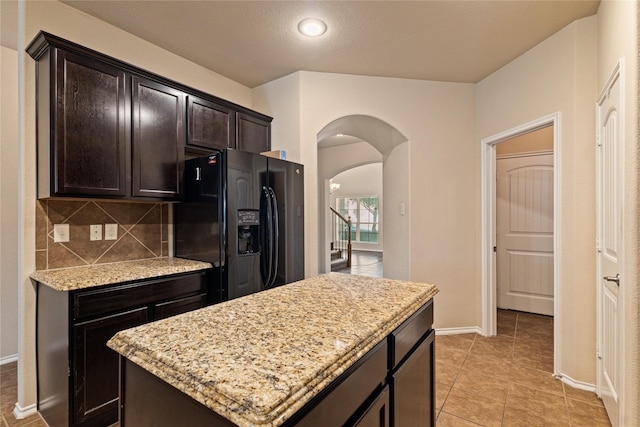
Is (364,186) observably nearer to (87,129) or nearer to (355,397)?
(87,129)

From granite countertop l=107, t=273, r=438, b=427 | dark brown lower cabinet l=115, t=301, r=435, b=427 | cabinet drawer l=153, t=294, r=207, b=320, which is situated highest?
granite countertop l=107, t=273, r=438, b=427

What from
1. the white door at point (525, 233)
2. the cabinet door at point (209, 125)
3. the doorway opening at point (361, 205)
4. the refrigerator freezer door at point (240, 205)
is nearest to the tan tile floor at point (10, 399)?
the refrigerator freezer door at point (240, 205)

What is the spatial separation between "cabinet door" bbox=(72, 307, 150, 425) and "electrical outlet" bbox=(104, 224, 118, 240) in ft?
2.55

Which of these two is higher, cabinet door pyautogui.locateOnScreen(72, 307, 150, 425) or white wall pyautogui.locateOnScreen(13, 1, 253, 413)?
white wall pyautogui.locateOnScreen(13, 1, 253, 413)

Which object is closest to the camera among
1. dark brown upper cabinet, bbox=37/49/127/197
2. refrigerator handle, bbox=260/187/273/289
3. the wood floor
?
dark brown upper cabinet, bbox=37/49/127/197

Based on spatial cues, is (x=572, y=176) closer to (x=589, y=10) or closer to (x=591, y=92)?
(x=591, y=92)

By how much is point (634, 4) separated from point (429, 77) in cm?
195

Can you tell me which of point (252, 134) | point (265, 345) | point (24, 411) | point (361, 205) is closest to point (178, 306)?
point (24, 411)

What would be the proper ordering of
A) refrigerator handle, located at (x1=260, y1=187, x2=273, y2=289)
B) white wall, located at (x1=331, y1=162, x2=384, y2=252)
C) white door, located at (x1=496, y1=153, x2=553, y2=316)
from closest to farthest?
refrigerator handle, located at (x1=260, y1=187, x2=273, y2=289) < white door, located at (x1=496, y1=153, x2=553, y2=316) < white wall, located at (x1=331, y1=162, x2=384, y2=252)

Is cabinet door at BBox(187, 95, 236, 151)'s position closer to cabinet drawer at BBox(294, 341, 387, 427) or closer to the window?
cabinet drawer at BBox(294, 341, 387, 427)

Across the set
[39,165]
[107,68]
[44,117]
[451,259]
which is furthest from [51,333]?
[451,259]

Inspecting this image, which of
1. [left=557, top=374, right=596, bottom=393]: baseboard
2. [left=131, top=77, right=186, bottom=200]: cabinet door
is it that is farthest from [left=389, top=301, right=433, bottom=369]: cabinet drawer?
[left=131, top=77, right=186, bottom=200]: cabinet door

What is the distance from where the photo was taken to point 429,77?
333cm

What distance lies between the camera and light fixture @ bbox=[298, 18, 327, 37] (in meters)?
2.35
